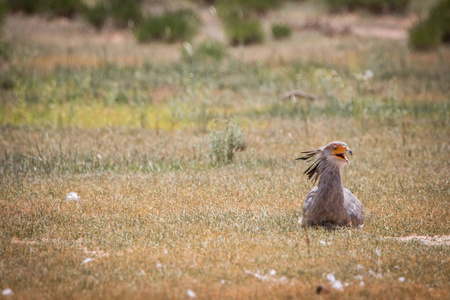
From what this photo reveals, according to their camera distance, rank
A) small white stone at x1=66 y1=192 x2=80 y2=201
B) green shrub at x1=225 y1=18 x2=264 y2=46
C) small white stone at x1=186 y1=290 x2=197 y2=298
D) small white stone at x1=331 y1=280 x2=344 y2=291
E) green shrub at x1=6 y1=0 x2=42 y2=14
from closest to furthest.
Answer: small white stone at x1=186 y1=290 x2=197 y2=298
small white stone at x1=331 y1=280 x2=344 y2=291
small white stone at x1=66 y1=192 x2=80 y2=201
green shrub at x1=225 y1=18 x2=264 y2=46
green shrub at x1=6 y1=0 x2=42 y2=14

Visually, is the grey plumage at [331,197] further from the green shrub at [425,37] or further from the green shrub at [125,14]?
the green shrub at [125,14]

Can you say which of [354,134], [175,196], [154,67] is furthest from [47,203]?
[154,67]

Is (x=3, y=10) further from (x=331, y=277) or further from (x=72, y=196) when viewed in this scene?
(x=331, y=277)

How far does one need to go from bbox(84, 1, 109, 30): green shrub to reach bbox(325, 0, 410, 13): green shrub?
9576mm

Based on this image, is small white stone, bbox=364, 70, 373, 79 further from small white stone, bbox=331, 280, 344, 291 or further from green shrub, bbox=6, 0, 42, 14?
green shrub, bbox=6, 0, 42, 14

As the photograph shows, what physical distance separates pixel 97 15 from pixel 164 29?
330cm

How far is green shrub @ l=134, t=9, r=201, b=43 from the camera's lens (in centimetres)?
1864

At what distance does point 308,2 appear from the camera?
2816 cm

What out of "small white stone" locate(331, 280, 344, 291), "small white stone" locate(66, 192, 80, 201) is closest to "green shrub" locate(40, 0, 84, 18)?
"small white stone" locate(66, 192, 80, 201)

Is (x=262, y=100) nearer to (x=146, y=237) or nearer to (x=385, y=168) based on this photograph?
(x=385, y=168)

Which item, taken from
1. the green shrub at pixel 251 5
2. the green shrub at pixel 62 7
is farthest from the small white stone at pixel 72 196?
the green shrub at pixel 251 5

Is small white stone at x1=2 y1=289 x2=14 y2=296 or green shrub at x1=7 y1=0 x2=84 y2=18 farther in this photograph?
green shrub at x1=7 y1=0 x2=84 y2=18

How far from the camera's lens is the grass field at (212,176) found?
5.16 meters

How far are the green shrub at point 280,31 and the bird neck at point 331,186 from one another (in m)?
13.8
